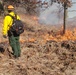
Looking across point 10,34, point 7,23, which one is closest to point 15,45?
point 10,34

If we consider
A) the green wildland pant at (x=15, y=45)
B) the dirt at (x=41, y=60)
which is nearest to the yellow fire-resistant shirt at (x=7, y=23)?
the green wildland pant at (x=15, y=45)

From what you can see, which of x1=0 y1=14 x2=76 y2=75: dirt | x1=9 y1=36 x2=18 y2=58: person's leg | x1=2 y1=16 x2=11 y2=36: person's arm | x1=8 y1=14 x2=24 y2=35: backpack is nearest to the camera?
x1=0 y1=14 x2=76 y2=75: dirt

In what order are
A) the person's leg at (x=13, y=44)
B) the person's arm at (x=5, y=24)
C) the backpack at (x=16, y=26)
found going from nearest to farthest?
the person's arm at (x=5, y=24), the backpack at (x=16, y=26), the person's leg at (x=13, y=44)

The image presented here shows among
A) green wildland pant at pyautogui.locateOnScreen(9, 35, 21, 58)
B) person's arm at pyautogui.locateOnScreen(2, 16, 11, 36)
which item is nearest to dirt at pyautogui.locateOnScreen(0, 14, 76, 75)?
green wildland pant at pyautogui.locateOnScreen(9, 35, 21, 58)

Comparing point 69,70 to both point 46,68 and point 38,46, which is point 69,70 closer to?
point 46,68

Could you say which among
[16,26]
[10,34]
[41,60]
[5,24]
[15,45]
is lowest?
[41,60]

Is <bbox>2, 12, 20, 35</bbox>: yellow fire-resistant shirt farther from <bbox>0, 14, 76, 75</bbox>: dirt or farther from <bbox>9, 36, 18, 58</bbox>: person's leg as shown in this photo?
<bbox>0, 14, 76, 75</bbox>: dirt

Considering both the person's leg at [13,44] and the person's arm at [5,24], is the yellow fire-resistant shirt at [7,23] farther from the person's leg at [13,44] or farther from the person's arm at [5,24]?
the person's leg at [13,44]

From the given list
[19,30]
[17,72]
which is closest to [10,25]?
[19,30]

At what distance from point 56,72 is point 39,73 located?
0.53 meters

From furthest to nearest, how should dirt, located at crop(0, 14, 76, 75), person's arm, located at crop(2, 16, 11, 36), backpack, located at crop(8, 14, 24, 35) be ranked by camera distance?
backpack, located at crop(8, 14, 24, 35) → person's arm, located at crop(2, 16, 11, 36) → dirt, located at crop(0, 14, 76, 75)

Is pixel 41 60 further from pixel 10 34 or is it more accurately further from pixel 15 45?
pixel 10 34

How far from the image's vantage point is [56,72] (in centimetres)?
971

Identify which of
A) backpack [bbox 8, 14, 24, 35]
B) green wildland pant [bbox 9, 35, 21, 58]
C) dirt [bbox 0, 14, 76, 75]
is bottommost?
dirt [bbox 0, 14, 76, 75]
